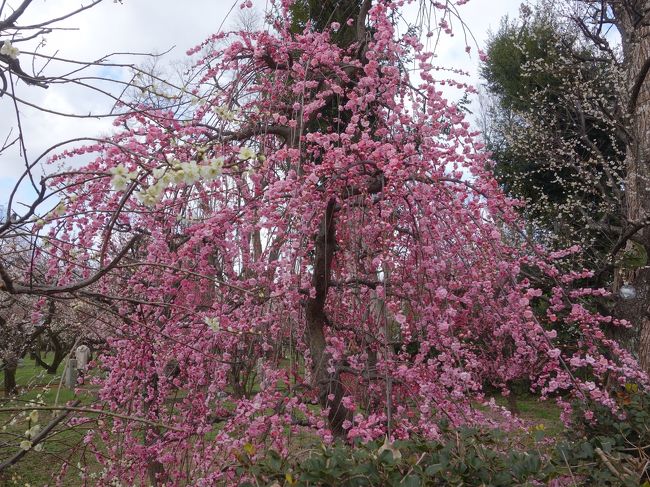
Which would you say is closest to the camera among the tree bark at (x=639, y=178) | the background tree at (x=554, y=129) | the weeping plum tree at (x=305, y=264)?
the weeping plum tree at (x=305, y=264)

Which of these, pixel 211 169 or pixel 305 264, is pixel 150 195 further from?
pixel 305 264

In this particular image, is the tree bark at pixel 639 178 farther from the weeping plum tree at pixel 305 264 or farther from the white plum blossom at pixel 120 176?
the white plum blossom at pixel 120 176

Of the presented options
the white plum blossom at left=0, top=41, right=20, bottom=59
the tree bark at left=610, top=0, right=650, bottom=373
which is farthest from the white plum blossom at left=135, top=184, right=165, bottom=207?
the tree bark at left=610, top=0, right=650, bottom=373

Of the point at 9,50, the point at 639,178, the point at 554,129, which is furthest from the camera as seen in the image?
the point at 554,129

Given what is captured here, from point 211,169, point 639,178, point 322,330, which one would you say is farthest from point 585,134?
point 211,169

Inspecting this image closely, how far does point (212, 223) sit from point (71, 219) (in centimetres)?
96

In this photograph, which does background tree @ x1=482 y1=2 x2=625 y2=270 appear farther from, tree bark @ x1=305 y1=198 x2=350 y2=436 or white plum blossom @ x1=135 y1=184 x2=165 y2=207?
white plum blossom @ x1=135 y1=184 x2=165 y2=207

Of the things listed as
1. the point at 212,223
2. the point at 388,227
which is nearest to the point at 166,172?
the point at 212,223

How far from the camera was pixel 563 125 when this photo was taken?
8953mm

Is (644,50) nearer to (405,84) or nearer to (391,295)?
(405,84)

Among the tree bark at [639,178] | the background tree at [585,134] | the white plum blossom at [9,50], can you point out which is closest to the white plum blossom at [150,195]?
the white plum blossom at [9,50]

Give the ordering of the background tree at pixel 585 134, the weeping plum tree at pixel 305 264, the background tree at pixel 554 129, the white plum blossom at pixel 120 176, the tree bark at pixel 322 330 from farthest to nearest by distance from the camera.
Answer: the background tree at pixel 554 129 → the background tree at pixel 585 134 → the tree bark at pixel 322 330 → the weeping plum tree at pixel 305 264 → the white plum blossom at pixel 120 176

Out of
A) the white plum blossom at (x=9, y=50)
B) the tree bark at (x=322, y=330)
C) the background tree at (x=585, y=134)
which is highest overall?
the background tree at (x=585, y=134)

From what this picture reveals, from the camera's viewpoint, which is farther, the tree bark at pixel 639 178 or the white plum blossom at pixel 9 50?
the tree bark at pixel 639 178
